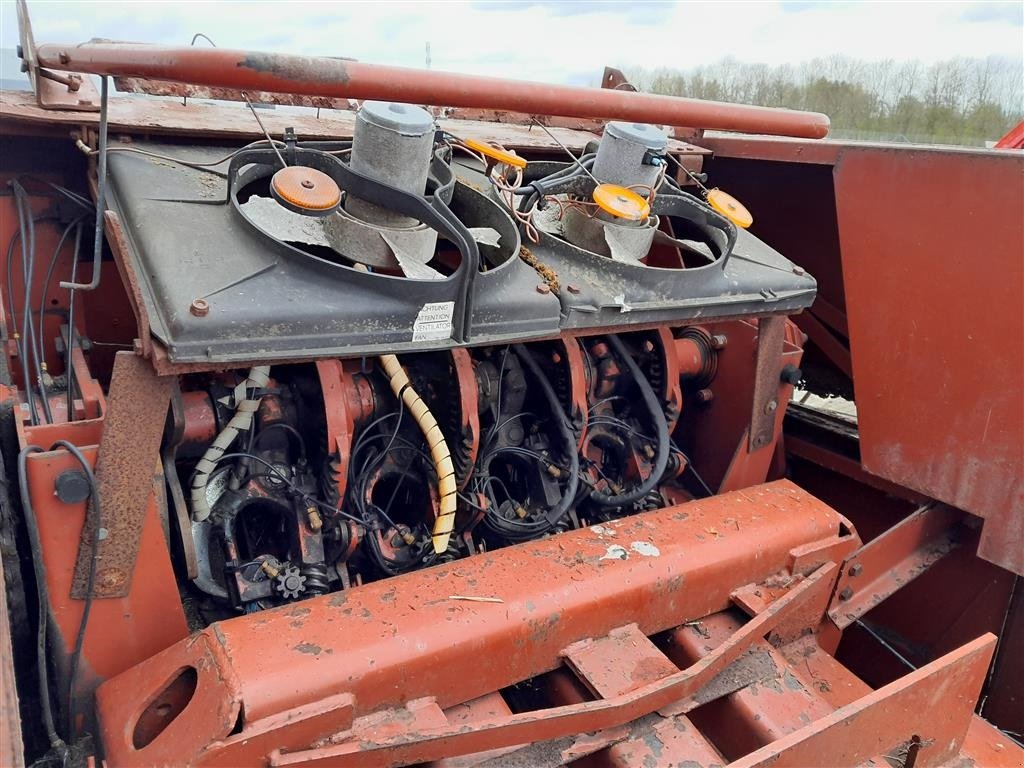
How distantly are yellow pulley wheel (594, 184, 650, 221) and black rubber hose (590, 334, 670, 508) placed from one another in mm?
572

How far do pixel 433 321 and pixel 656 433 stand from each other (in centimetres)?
105

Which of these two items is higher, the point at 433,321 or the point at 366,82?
the point at 366,82

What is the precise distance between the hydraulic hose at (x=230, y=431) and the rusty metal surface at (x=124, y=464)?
26cm

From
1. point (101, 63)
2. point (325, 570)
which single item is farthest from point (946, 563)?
point (101, 63)

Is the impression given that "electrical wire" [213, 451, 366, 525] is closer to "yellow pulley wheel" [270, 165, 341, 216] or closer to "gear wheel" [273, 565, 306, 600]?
"gear wheel" [273, 565, 306, 600]

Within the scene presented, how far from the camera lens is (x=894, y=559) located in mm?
2223

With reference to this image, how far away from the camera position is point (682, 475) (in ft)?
8.73

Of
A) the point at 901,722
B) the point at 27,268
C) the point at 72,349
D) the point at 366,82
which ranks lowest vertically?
the point at 901,722

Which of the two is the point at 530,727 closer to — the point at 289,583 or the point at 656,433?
the point at 289,583

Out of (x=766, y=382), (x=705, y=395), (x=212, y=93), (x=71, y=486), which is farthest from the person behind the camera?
(x=705, y=395)

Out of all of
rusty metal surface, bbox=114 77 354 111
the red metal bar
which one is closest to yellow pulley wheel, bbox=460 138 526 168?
the red metal bar

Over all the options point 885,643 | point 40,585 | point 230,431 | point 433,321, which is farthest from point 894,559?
point 40,585

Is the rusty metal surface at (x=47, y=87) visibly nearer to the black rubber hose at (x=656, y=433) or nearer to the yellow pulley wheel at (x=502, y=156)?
the yellow pulley wheel at (x=502, y=156)

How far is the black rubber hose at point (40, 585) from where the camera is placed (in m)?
1.31
